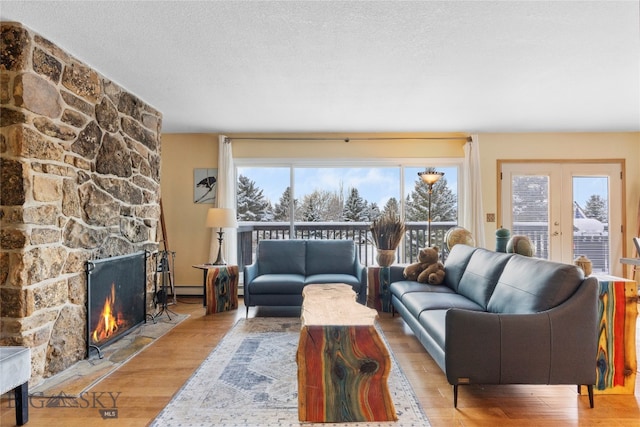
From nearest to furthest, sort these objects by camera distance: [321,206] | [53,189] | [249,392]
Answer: [249,392] → [53,189] → [321,206]

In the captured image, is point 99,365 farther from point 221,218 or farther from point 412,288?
point 412,288

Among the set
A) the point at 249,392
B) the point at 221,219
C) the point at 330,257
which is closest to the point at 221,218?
the point at 221,219

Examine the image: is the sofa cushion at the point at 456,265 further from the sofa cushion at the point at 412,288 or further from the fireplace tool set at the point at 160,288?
the fireplace tool set at the point at 160,288

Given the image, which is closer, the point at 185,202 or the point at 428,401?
the point at 428,401

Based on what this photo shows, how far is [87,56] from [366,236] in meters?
4.12

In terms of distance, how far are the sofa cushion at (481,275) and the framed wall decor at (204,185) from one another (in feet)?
12.1

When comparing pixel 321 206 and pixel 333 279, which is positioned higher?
pixel 321 206

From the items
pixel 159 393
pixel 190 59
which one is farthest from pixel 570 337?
pixel 190 59

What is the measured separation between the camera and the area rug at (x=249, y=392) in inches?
84.0

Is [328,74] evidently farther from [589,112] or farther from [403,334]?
[589,112]

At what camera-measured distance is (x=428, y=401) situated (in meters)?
2.36

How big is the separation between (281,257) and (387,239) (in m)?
1.37

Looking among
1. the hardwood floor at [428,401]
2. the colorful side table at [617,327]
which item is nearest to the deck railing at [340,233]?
the hardwood floor at [428,401]

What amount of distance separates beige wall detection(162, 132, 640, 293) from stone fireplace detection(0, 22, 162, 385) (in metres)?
1.85
